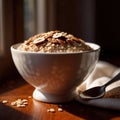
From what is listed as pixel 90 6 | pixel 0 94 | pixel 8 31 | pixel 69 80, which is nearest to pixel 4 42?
pixel 8 31

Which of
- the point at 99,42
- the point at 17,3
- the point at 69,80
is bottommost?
the point at 99,42

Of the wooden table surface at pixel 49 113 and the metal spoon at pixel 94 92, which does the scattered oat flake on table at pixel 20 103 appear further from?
the metal spoon at pixel 94 92

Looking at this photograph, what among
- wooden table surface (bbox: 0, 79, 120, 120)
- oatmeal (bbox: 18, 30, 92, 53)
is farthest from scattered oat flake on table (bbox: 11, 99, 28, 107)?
oatmeal (bbox: 18, 30, 92, 53)

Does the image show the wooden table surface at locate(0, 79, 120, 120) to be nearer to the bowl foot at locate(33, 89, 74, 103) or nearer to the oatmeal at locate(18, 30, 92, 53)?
the bowl foot at locate(33, 89, 74, 103)

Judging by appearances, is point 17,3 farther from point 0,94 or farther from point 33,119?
point 33,119

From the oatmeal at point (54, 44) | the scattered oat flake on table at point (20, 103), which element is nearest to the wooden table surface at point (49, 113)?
the scattered oat flake on table at point (20, 103)

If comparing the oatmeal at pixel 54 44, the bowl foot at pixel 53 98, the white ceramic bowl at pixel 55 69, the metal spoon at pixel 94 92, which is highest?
the oatmeal at pixel 54 44
